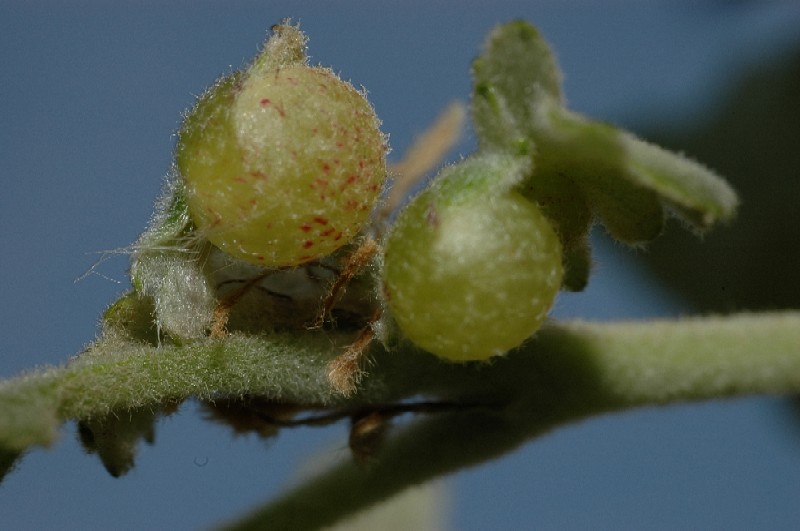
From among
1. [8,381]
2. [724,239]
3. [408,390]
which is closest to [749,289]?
[724,239]

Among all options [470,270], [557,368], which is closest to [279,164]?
[470,270]

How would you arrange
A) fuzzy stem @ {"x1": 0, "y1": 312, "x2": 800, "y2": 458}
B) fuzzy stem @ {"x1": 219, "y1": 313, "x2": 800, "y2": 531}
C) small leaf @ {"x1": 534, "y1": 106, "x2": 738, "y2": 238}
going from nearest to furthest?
small leaf @ {"x1": 534, "y1": 106, "x2": 738, "y2": 238}
fuzzy stem @ {"x1": 0, "y1": 312, "x2": 800, "y2": 458}
fuzzy stem @ {"x1": 219, "y1": 313, "x2": 800, "y2": 531}

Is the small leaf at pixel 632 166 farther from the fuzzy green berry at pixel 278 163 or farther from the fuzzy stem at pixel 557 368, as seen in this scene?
the fuzzy stem at pixel 557 368

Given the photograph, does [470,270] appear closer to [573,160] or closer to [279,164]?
[573,160]

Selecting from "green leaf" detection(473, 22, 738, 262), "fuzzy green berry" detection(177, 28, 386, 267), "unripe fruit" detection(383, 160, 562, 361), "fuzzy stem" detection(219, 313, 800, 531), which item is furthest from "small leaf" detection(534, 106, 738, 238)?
"fuzzy stem" detection(219, 313, 800, 531)

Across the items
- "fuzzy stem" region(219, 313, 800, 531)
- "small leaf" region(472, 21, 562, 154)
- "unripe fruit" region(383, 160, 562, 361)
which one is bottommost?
"fuzzy stem" region(219, 313, 800, 531)

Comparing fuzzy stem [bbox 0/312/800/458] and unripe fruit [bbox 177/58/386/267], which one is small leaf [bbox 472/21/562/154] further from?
fuzzy stem [bbox 0/312/800/458]
